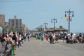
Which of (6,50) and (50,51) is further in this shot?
(50,51)

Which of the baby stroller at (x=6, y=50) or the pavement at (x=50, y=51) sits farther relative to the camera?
the pavement at (x=50, y=51)

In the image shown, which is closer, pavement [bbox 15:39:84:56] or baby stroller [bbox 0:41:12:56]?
baby stroller [bbox 0:41:12:56]

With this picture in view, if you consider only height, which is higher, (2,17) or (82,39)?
(2,17)

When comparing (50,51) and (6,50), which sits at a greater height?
(6,50)

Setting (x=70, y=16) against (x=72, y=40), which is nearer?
(x=72, y=40)

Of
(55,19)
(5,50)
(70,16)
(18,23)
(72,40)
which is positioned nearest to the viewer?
(5,50)

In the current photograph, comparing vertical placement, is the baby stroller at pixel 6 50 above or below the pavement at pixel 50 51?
above

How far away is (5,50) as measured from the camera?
36.4 ft

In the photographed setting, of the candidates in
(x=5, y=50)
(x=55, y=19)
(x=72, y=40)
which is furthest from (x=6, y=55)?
(x=55, y=19)

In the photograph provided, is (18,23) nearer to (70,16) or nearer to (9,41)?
(70,16)

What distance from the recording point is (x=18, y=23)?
155m

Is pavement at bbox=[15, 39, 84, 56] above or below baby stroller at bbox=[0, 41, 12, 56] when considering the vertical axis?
below

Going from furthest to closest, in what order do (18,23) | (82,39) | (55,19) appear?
(18,23) → (55,19) → (82,39)

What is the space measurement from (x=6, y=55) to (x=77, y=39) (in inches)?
909
